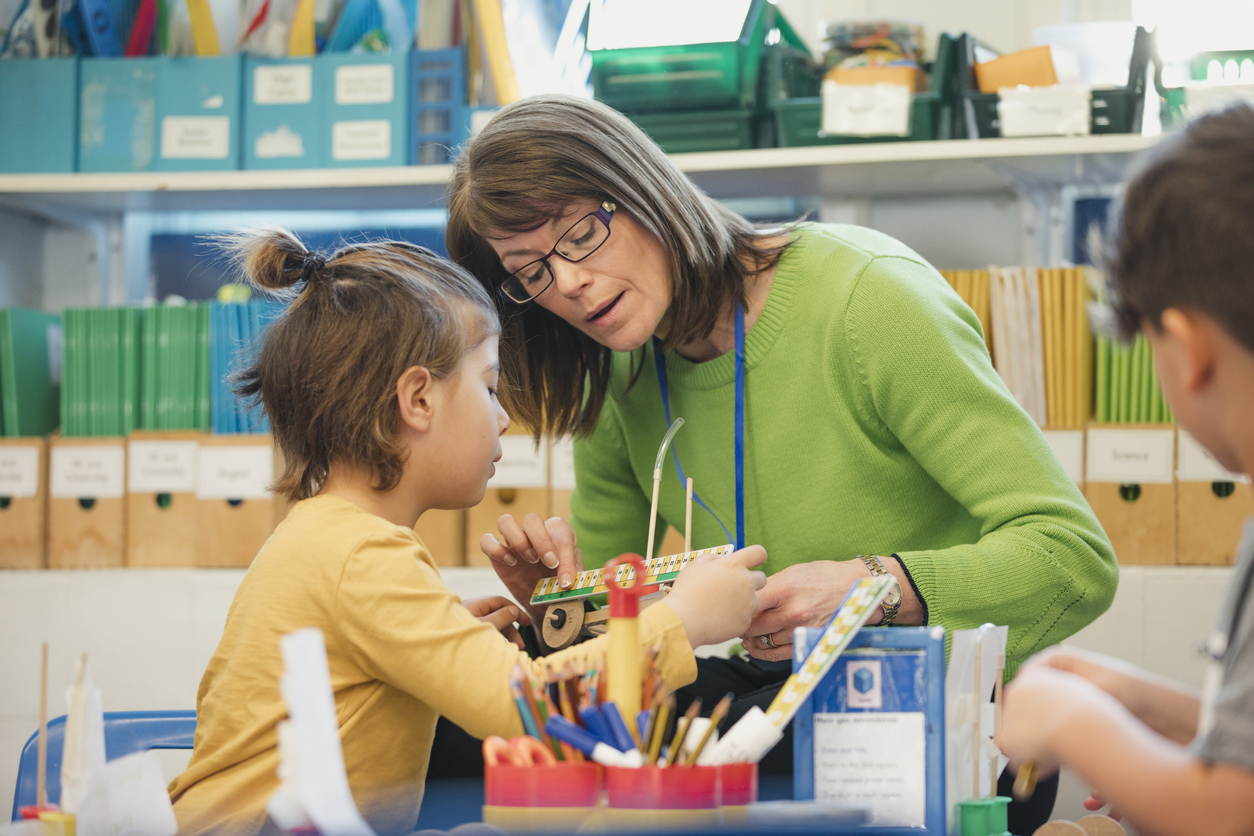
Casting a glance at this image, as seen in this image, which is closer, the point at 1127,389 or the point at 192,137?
the point at 1127,389

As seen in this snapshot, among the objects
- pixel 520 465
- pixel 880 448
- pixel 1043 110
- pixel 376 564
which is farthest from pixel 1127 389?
pixel 376 564

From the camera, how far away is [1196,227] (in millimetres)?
633

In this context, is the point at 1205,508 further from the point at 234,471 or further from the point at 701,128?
the point at 234,471

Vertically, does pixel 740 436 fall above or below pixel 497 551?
above

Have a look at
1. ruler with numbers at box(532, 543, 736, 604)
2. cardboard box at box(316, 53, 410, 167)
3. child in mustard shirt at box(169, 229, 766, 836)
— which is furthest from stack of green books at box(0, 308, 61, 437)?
ruler with numbers at box(532, 543, 736, 604)

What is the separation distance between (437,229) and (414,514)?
4.05 ft

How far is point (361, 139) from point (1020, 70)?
3.63 feet

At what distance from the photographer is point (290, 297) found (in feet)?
3.77

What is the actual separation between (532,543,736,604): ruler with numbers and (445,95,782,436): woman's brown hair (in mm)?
350

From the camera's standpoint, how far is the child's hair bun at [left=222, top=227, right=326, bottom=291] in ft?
3.61

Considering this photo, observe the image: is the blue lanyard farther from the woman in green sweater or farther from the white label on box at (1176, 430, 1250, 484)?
the white label on box at (1176, 430, 1250, 484)

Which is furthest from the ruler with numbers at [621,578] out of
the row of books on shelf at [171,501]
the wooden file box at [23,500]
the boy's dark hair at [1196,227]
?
the wooden file box at [23,500]

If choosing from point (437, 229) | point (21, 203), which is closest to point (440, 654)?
point (437, 229)

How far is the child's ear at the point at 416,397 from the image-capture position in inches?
42.2
